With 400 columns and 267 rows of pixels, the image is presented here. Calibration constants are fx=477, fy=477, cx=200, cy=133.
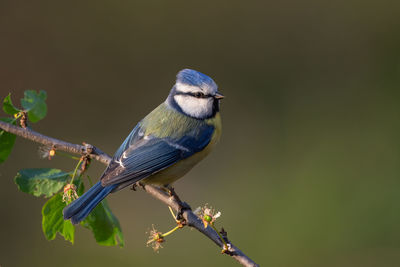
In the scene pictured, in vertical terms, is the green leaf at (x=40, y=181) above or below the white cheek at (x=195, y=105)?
below

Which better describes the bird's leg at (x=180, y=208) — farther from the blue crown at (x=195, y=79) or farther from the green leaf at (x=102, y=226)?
the blue crown at (x=195, y=79)

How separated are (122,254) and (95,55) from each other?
228 cm

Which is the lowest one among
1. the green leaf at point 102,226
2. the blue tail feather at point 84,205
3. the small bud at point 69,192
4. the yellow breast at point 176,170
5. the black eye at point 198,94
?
the green leaf at point 102,226

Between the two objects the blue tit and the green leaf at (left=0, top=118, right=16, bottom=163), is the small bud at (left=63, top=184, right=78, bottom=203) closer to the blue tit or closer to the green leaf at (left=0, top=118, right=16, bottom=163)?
the blue tit

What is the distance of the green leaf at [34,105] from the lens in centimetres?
210

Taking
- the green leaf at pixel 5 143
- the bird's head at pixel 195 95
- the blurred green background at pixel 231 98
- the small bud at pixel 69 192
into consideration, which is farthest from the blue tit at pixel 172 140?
the blurred green background at pixel 231 98

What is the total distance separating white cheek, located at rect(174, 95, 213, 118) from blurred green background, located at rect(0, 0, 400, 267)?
1.76m

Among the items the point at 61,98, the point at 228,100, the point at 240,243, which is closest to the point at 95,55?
the point at 61,98

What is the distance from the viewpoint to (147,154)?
7.47 feet

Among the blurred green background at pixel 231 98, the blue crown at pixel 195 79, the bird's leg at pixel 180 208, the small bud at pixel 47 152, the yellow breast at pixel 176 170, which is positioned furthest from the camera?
the blurred green background at pixel 231 98

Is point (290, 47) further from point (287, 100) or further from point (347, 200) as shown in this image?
point (347, 200)

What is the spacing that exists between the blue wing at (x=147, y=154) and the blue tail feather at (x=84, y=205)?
0.25ft

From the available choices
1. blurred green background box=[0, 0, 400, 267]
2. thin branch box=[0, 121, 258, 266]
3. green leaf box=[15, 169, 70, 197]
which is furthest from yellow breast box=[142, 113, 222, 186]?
blurred green background box=[0, 0, 400, 267]

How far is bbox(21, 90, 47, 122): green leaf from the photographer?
2.10 metres
